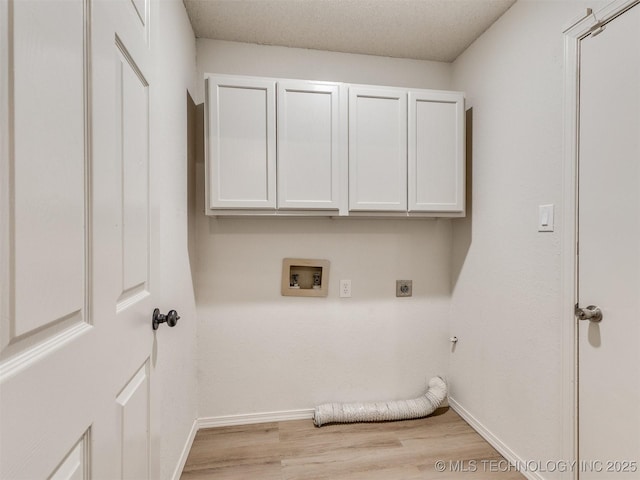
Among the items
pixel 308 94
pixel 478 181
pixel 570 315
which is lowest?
pixel 570 315

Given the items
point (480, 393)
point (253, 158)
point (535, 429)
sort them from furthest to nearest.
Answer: point (480, 393) → point (253, 158) → point (535, 429)

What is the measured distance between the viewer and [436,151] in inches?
76.4

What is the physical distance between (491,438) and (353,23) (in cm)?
254

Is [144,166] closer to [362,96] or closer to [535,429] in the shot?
[362,96]

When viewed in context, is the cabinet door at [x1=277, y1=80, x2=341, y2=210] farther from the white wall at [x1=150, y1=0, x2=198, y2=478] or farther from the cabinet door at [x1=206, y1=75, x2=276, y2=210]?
the white wall at [x1=150, y1=0, x2=198, y2=478]

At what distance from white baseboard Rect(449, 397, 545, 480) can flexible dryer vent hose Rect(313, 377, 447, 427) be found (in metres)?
0.14

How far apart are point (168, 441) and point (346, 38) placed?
2400 mm

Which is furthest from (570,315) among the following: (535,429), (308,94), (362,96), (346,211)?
(308,94)

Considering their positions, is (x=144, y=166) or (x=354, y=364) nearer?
Result: (x=144, y=166)

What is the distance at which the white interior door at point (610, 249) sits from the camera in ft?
3.74

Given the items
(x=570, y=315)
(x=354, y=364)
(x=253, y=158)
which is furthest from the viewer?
(x=354, y=364)

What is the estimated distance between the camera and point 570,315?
1378 mm

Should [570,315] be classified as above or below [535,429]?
above

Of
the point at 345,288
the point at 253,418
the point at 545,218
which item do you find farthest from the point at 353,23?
the point at 253,418
